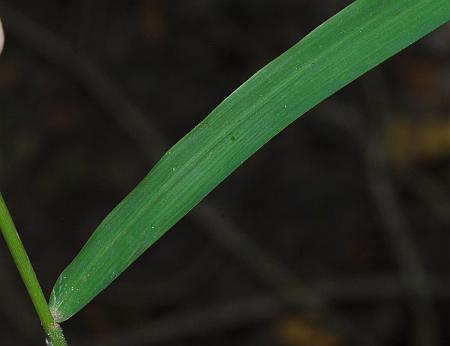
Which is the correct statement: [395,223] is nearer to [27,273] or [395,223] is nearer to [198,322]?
[198,322]

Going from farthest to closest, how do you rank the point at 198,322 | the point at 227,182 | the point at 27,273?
the point at 227,182 < the point at 198,322 < the point at 27,273

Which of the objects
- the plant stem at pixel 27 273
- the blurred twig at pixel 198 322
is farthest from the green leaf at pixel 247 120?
the blurred twig at pixel 198 322

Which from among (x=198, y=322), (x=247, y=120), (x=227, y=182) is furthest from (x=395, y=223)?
(x=247, y=120)

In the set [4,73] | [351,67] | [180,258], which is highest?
[4,73]

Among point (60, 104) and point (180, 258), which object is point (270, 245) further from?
point (60, 104)

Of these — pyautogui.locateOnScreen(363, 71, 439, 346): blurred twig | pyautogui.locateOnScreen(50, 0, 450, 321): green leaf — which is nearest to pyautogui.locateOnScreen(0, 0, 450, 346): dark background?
pyautogui.locateOnScreen(363, 71, 439, 346): blurred twig

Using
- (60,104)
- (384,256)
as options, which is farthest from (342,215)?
(60,104)
